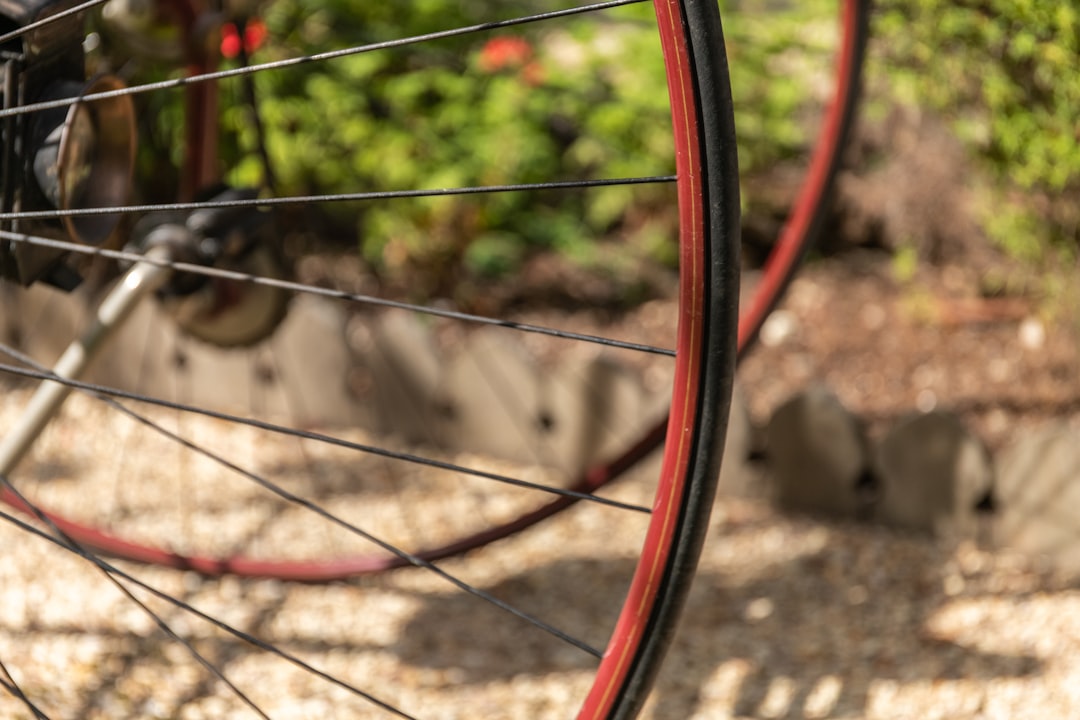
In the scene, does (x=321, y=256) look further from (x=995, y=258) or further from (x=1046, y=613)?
(x=1046, y=613)

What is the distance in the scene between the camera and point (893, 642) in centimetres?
→ 175

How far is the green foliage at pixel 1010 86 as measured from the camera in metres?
1.83

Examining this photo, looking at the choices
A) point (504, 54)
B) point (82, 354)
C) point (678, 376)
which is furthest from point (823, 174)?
point (504, 54)

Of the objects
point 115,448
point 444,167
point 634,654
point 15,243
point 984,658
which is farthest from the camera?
point 444,167

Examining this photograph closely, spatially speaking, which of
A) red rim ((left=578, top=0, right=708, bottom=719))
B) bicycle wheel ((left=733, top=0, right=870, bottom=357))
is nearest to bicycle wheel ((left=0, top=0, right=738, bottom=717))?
red rim ((left=578, top=0, right=708, bottom=719))

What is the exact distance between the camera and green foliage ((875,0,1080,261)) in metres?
1.83

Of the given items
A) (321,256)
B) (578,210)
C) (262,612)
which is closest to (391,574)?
(262,612)

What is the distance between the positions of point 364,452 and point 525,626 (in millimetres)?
627

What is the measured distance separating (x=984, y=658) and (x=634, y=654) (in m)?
0.81

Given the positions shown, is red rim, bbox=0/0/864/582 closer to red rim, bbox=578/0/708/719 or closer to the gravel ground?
the gravel ground

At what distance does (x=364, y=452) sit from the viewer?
2338 mm

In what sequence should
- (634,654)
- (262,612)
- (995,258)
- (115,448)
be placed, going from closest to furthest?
1. (634,654)
2. (262,612)
3. (115,448)
4. (995,258)

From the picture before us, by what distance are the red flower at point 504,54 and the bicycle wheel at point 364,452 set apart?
0.02 m

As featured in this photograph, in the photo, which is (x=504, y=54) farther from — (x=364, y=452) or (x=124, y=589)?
(x=124, y=589)
